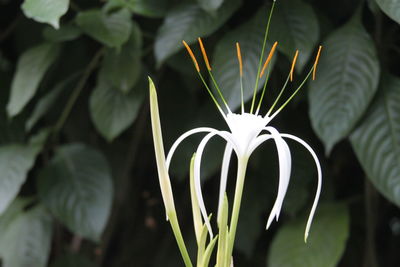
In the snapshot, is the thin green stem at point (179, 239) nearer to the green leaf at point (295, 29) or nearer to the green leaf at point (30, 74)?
the green leaf at point (295, 29)

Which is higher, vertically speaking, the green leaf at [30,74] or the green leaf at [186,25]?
the green leaf at [186,25]

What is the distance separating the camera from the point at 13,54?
3.92 ft

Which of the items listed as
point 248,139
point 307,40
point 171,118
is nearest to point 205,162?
point 171,118

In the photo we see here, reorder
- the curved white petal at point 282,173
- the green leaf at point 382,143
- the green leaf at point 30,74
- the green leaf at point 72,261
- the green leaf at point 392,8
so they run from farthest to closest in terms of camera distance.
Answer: the green leaf at point 72,261 → the green leaf at point 30,74 → the green leaf at point 382,143 → the green leaf at point 392,8 → the curved white petal at point 282,173

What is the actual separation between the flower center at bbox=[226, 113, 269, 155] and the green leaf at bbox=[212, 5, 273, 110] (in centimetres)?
33

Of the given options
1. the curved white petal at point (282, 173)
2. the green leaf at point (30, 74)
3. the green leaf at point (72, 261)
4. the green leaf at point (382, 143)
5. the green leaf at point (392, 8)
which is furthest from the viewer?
the green leaf at point (72, 261)

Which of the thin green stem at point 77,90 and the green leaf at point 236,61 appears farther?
the thin green stem at point 77,90

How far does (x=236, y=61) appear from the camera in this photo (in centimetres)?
82

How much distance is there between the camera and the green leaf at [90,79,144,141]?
2.95 ft

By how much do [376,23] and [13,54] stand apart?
676mm

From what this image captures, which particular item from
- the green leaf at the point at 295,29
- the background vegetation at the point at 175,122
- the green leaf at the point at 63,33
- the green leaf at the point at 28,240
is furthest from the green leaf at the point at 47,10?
the green leaf at the point at 28,240

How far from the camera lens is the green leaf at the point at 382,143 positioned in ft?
2.58

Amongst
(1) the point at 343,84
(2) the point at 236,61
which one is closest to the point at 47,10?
(2) the point at 236,61

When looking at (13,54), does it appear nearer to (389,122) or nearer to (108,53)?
(108,53)
